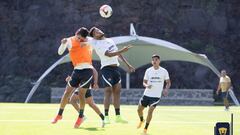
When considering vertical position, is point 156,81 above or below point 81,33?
below

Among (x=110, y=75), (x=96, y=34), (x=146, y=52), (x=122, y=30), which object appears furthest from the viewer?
(x=122, y=30)

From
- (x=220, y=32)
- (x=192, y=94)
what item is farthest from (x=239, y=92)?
(x=192, y=94)

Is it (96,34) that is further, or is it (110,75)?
(110,75)

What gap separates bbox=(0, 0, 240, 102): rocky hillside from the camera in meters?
52.5

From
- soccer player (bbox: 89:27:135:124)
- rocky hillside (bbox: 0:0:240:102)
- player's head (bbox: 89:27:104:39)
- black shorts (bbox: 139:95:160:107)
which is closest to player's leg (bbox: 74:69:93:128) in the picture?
soccer player (bbox: 89:27:135:124)

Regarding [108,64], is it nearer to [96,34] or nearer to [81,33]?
[96,34]

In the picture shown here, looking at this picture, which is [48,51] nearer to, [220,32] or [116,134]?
[220,32]

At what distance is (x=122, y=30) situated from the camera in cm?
5388

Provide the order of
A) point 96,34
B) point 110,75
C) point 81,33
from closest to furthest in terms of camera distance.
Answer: point 81,33
point 96,34
point 110,75

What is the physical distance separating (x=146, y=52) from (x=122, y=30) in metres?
13.4

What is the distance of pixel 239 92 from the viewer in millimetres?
51656

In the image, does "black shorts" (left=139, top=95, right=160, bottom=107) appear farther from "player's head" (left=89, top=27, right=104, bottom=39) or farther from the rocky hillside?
the rocky hillside

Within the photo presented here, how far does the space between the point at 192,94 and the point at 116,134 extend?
27.6m

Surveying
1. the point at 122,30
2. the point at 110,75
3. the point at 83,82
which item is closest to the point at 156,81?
the point at 110,75
